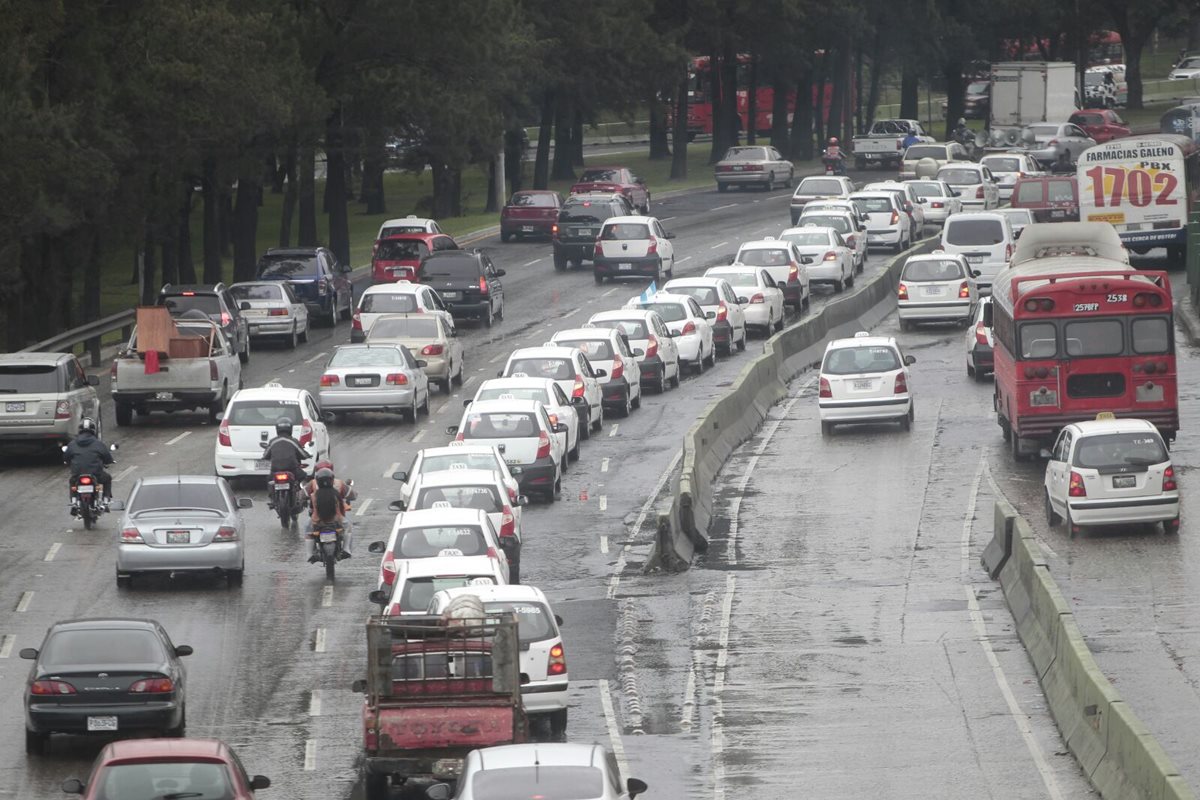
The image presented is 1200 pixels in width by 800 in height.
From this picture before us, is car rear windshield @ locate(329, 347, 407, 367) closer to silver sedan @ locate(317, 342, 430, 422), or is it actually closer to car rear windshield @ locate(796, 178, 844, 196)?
silver sedan @ locate(317, 342, 430, 422)

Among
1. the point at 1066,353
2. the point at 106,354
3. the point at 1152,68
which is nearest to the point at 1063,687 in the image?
the point at 1066,353

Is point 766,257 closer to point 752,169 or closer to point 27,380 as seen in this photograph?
point 27,380

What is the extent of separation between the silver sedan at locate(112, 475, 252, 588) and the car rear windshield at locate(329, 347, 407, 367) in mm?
11904

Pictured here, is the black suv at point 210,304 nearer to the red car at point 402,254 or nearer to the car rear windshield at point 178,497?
the red car at point 402,254

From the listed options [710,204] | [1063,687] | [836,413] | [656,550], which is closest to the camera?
[1063,687]

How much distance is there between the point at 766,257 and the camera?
53562 millimetres

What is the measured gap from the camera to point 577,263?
6325 centimetres

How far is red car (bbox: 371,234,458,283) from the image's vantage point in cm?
5675

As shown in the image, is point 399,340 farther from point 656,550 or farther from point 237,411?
point 656,550

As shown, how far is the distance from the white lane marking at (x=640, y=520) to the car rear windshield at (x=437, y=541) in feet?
10.8

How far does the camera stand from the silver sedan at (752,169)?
86312 mm

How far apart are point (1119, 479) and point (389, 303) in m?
21.3

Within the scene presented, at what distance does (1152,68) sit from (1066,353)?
11697cm

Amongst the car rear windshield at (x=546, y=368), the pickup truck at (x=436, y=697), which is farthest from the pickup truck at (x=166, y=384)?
the pickup truck at (x=436, y=697)
